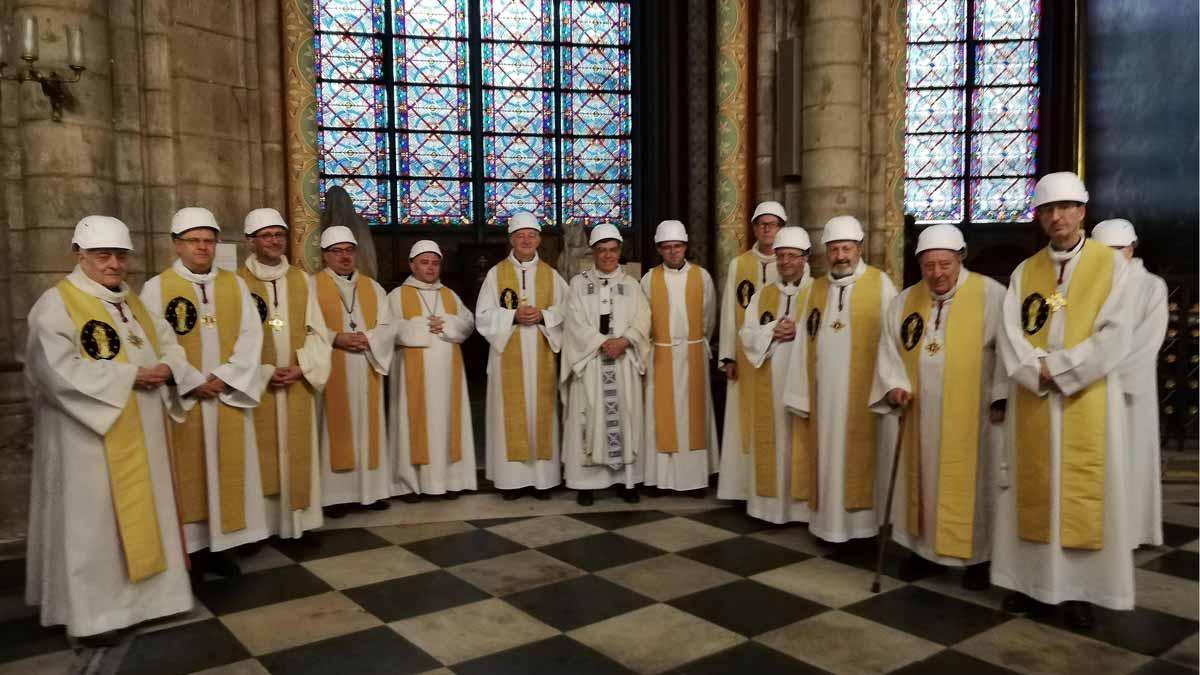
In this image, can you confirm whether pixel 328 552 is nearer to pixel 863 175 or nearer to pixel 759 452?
pixel 759 452

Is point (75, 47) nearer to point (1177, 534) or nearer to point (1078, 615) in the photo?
point (1078, 615)

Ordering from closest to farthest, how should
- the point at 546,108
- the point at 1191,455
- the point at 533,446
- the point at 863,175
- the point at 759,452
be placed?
the point at 759,452, the point at 533,446, the point at 1191,455, the point at 863,175, the point at 546,108

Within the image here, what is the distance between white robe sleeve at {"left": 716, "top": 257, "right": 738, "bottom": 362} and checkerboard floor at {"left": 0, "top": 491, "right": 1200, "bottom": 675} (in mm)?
1378

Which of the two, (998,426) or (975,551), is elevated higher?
(998,426)

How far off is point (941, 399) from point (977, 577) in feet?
3.02

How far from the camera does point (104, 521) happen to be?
13.3 feet

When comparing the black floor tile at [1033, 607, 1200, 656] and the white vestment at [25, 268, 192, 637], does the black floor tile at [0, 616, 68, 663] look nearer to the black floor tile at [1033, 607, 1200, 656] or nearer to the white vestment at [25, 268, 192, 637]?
the white vestment at [25, 268, 192, 637]

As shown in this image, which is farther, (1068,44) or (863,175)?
(1068,44)

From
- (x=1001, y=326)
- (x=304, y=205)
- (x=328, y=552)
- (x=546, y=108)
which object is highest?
(x=546, y=108)

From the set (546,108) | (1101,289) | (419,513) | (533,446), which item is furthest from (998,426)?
(546,108)

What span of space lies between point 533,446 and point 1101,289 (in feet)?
13.0

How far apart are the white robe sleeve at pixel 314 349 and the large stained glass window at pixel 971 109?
33.8 feet

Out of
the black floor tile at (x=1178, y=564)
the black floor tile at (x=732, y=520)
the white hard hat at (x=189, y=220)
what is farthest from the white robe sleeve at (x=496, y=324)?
the black floor tile at (x=1178, y=564)

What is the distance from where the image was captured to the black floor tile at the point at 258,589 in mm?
4543
